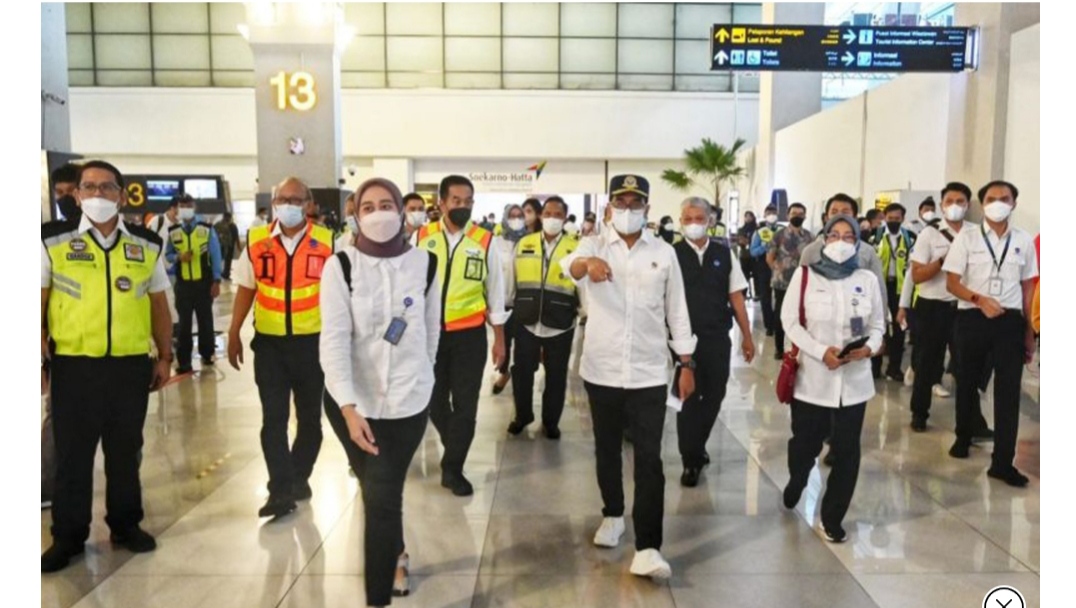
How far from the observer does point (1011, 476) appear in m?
5.04

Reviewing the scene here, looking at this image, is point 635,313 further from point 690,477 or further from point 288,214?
point 288,214

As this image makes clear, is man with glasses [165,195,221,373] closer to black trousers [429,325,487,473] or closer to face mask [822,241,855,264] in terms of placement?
black trousers [429,325,487,473]

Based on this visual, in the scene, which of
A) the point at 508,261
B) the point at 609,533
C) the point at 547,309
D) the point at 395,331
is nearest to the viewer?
the point at 395,331

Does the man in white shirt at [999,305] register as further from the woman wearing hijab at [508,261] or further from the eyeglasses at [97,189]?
the eyeglasses at [97,189]

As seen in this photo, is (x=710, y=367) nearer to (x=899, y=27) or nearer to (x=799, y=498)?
(x=799, y=498)

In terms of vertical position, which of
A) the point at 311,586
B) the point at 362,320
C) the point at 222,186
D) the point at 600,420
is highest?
the point at 222,186

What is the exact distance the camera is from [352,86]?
30.2 m

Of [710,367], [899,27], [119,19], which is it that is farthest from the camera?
[119,19]

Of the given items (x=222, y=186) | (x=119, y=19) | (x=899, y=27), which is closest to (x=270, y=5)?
(x=222, y=186)

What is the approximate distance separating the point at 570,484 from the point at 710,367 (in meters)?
1.11

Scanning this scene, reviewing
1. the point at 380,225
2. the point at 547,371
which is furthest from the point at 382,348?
the point at 547,371

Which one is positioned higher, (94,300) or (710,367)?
(94,300)

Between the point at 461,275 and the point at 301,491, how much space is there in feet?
5.10

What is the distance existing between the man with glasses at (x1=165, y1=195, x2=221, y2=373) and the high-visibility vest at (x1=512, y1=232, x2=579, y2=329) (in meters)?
4.05
